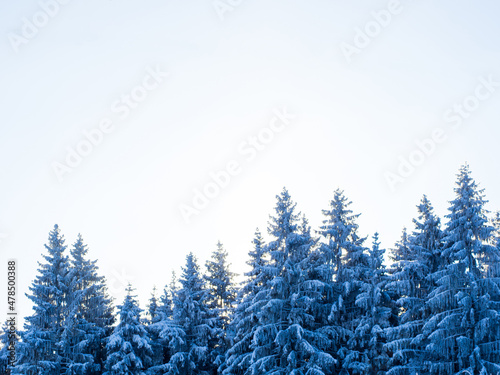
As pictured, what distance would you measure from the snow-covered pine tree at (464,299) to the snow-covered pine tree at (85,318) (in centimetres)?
2465

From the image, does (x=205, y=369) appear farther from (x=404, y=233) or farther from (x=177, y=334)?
(x=404, y=233)

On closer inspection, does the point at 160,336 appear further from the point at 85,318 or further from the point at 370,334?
the point at 370,334

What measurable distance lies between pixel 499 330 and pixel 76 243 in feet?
104

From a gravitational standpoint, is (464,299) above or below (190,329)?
below

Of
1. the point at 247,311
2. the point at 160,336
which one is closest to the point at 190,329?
the point at 160,336

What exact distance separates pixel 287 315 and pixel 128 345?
1219 cm

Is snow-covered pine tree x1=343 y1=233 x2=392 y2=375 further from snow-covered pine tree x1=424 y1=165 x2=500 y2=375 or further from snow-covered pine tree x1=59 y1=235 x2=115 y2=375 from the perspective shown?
snow-covered pine tree x1=59 y1=235 x2=115 y2=375

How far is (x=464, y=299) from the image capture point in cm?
2362

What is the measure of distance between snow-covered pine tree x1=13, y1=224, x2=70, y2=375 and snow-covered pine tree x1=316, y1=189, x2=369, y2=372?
65.9ft

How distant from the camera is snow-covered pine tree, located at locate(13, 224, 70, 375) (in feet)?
107

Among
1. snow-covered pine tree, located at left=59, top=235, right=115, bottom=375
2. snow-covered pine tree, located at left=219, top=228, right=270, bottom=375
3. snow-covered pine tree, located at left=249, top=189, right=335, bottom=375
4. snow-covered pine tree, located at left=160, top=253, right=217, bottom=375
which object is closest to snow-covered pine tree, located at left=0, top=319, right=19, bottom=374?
snow-covered pine tree, located at left=59, top=235, right=115, bottom=375

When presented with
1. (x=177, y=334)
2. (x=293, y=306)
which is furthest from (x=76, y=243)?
(x=293, y=306)

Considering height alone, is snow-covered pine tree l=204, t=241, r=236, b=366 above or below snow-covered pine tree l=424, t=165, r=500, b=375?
above

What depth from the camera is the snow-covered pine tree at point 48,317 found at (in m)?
32.6
